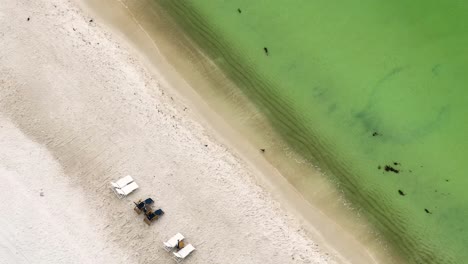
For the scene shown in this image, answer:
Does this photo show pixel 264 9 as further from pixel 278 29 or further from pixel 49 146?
pixel 49 146

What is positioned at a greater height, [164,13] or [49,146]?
[164,13]

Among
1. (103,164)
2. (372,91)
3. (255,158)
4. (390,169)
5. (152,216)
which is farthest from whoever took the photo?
(372,91)

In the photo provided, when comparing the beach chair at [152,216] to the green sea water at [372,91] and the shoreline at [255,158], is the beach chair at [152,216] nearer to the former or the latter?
the shoreline at [255,158]

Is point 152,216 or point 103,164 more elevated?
point 103,164

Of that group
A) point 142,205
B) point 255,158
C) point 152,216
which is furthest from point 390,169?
point 142,205

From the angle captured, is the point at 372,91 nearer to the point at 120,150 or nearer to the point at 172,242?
the point at 172,242

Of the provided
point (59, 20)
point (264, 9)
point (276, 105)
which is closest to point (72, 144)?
point (59, 20)
